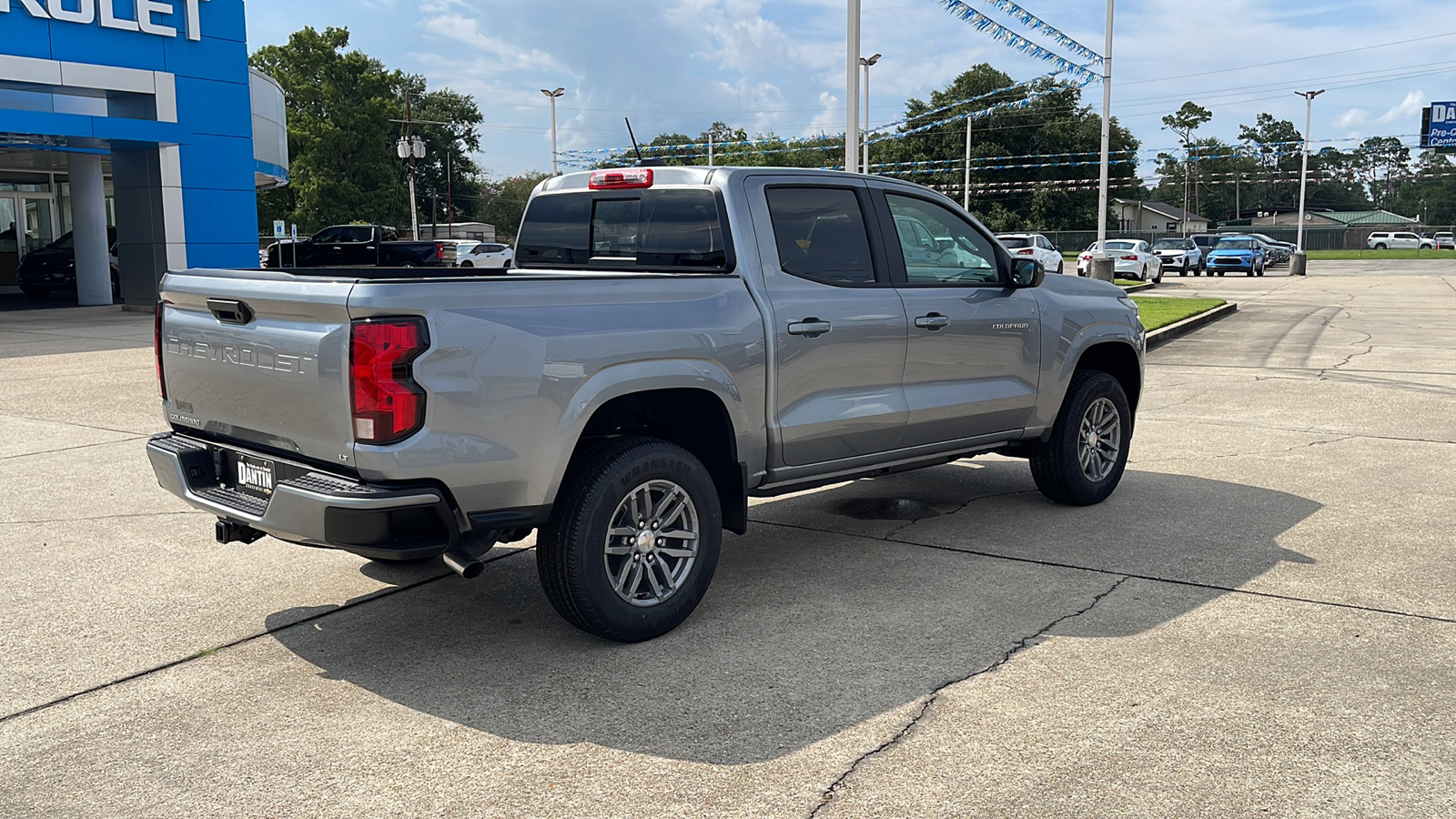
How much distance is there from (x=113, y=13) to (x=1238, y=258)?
3722cm

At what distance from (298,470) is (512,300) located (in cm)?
100

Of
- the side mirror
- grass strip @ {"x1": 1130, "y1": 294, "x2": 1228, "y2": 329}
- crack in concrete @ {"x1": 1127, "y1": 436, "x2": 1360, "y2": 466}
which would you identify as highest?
the side mirror

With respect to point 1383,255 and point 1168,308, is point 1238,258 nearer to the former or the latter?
point 1168,308

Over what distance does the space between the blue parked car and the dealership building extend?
1341 inches

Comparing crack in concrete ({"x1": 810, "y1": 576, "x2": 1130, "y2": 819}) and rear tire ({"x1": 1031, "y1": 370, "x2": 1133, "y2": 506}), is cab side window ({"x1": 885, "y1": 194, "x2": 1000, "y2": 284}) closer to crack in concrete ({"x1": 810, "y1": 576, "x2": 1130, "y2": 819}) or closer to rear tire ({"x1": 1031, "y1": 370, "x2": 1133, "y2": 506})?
rear tire ({"x1": 1031, "y1": 370, "x2": 1133, "y2": 506})

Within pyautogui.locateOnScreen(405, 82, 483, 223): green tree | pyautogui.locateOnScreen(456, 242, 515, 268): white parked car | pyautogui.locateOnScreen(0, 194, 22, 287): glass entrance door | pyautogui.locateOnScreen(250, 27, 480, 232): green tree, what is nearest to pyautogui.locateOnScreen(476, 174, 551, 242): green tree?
pyautogui.locateOnScreen(405, 82, 483, 223): green tree

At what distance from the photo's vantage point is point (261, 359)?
4.30m

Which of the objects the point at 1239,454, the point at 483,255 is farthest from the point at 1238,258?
the point at 1239,454

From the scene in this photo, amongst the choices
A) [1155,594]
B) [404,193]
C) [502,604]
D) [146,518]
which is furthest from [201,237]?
[404,193]

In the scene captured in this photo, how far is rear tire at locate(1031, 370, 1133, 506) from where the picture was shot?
6.85 metres

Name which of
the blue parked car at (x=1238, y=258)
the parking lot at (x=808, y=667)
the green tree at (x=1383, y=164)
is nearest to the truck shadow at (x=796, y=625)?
Answer: the parking lot at (x=808, y=667)

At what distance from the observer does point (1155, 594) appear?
5.30m

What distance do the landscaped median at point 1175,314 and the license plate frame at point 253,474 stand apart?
14467mm

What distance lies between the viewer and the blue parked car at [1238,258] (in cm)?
4347
